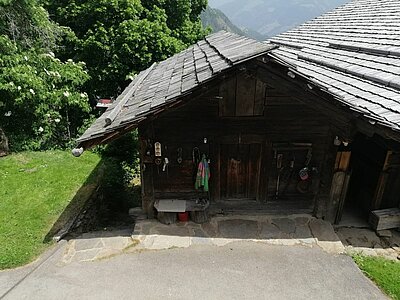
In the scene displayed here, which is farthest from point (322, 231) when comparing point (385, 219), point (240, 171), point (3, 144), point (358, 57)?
point (3, 144)

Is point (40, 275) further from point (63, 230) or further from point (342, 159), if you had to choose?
point (342, 159)

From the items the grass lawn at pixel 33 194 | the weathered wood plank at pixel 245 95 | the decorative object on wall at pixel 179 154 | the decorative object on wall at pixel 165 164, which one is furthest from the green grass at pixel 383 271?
the grass lawn at pixel 33 194

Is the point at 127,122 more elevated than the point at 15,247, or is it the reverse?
the point at 127,122

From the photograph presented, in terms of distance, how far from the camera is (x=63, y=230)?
7.71 metres

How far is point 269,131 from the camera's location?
7547 mm

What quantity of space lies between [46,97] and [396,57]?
12.8 metres

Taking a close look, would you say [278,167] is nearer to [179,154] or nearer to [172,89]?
[179,154]

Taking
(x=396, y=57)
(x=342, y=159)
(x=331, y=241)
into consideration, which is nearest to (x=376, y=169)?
(x=342, y=159)

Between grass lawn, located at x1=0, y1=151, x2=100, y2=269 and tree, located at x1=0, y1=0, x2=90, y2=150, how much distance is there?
4.08ft

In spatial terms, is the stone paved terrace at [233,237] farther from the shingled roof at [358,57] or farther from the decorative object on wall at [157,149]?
the shingled roof at [358,57]

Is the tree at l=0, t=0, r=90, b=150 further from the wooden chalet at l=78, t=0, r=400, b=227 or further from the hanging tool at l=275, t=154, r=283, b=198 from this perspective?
the hanging tool at l=275, t=154, r=283, b=198

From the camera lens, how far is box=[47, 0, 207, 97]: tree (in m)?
15.7

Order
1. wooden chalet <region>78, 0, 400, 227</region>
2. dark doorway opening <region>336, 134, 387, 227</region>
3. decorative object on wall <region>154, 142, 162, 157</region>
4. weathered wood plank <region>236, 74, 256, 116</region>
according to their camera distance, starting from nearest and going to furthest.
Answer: wooden chalet <region>78, 0, 400, 227</region>, weathered wood plank <region>236, 74, 256, 116</region>, decorative object on wall <region>154, 142, 162, 157</region>, dark doorway opening <region>336, 134, 387, 227</region>

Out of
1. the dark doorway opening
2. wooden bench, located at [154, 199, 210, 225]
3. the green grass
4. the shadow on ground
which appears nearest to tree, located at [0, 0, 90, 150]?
the shadow on ground
